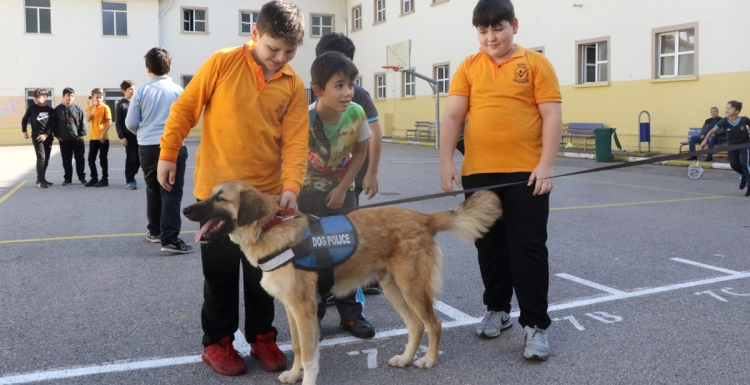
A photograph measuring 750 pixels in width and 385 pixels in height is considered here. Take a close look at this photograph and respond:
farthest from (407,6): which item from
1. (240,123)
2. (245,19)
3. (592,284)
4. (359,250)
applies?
(359,250)

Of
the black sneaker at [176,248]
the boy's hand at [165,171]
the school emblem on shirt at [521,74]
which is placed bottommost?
the black sneaker at [176,248]

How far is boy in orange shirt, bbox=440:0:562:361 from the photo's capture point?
4.05 meters

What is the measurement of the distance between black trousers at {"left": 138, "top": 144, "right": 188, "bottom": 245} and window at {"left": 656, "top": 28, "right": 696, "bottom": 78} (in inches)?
662

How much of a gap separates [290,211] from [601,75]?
2160 centimetres

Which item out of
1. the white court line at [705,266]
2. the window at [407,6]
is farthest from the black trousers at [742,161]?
the window at [407,6]

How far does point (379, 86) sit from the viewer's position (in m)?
37.7

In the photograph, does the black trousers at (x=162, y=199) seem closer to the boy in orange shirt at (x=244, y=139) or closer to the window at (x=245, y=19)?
the boy in orange shirt at (x=244, y=139)

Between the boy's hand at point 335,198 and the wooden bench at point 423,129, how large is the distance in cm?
2751

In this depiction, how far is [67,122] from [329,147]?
11.6 m

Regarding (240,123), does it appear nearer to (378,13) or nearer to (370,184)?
(370,184)

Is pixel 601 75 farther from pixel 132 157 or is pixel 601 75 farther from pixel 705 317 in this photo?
pixel 705 317

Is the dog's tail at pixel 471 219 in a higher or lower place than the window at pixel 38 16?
lower

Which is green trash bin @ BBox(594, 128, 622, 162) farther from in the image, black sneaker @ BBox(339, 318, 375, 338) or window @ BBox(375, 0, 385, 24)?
window @ BBox(375, 0, 385, 24)

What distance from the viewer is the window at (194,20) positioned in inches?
1513
